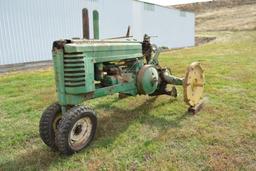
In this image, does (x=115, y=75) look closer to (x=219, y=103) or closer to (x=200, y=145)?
(x=200, y=145)

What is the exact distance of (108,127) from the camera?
13.2 feet

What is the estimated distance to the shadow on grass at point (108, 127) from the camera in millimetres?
3090

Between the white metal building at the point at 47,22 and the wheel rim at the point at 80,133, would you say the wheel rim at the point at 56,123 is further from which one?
the white metal building at the point at 47,22

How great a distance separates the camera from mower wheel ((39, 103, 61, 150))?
10.7 feet

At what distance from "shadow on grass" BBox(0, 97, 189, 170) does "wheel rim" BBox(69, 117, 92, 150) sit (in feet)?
0.46

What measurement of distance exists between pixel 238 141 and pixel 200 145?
474 mm

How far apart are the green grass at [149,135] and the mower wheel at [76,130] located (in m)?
0.11

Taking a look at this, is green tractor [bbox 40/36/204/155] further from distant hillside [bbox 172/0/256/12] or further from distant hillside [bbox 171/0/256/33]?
distant hillside [bbox 172/0/256/12]

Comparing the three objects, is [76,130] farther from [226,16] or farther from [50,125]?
[226,16]

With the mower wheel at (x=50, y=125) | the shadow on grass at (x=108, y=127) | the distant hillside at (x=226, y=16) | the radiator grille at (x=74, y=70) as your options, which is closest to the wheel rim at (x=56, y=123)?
the mower wheel at (x=50, y=125)

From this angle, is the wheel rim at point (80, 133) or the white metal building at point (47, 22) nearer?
the wheel rim at point (80, 133)

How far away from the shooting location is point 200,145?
339cm

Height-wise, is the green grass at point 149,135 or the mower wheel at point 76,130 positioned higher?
the mower wheel at point 76,130

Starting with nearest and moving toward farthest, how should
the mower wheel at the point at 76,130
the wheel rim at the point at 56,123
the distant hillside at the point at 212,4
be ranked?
the mower wheel at the point at 76,130, the wheel rim at the point at 56,123, the distant hillside at the point at 212,4
